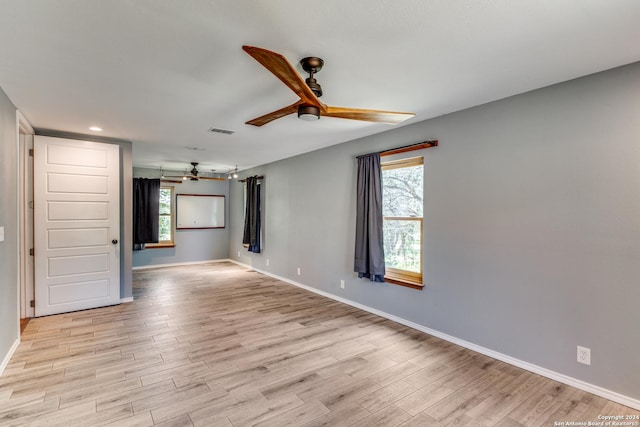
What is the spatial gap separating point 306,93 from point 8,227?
3065 millimetres

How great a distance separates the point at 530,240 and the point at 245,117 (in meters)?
3.11

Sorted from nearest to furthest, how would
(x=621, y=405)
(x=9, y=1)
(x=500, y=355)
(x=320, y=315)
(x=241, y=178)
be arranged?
(x=9, y=1), (x=621, y=405), (x=500, y=355), (x=320, y=315), (x=241, y=178)

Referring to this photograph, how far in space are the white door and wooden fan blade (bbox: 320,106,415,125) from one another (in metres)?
3.84

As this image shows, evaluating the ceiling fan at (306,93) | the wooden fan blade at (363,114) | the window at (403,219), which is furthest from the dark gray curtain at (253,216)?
the wooden fan blade at (363,114)

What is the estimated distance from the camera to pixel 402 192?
404cm

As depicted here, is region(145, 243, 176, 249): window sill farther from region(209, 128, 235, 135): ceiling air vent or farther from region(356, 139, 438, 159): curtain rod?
region(356, 139, 438, 159): curtain rod

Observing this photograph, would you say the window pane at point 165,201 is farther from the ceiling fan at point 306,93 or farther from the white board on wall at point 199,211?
the ceiling fan at point 306,93

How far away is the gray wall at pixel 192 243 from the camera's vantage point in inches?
300

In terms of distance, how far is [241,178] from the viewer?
8.11 meters

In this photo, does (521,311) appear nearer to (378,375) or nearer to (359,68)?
(378,375)

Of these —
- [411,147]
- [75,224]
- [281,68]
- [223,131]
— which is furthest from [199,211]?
[281,68]

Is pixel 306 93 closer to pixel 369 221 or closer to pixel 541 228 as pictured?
pixel 541 228

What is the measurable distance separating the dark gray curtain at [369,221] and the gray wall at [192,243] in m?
5.43

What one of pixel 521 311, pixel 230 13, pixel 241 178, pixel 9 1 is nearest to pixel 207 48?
pixel 230 13
